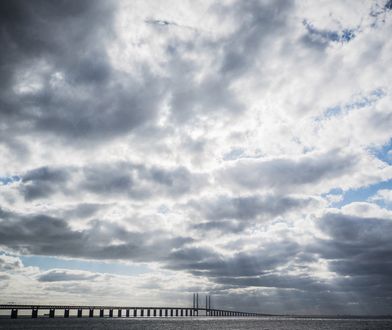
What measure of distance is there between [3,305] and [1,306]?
1.06 meters

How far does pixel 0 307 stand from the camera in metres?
199

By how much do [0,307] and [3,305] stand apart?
1735 mm

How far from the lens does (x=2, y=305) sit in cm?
19925

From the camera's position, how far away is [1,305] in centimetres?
19888

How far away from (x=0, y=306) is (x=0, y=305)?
56 cm

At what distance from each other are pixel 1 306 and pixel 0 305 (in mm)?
1051

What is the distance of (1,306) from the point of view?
653 ft

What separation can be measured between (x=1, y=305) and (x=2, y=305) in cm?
54

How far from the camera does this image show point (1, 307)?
200m

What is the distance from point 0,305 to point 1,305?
0.54 metres

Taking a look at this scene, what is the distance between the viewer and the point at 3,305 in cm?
19962

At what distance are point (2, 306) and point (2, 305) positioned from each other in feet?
2.74

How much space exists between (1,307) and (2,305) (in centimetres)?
155

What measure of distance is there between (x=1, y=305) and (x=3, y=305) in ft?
3.55
